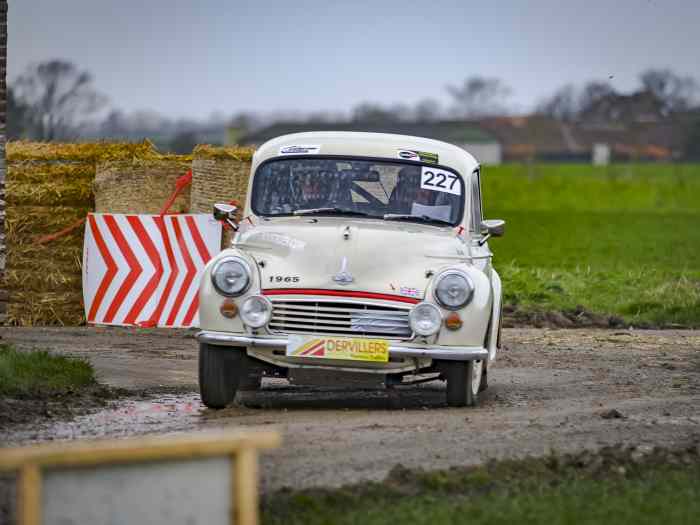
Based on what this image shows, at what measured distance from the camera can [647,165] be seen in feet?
277

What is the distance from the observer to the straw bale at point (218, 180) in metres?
16.0

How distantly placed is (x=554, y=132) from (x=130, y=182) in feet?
354

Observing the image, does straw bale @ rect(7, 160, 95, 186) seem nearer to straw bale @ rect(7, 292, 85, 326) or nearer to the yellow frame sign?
straw bale @ rect(7, 292, 85, 326)

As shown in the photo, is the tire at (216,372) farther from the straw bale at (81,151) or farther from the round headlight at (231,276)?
the straw bale at (81,151)

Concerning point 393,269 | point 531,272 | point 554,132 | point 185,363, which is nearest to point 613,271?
point 531,272

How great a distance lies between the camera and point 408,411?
32.3 feet

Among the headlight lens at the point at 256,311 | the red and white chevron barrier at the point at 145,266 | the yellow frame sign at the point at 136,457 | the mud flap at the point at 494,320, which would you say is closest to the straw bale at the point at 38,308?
the red and white chevron barrier at the point at 145,266

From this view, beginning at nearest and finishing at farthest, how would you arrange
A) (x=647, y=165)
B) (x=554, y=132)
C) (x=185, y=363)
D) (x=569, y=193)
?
1. (x=185, y=363)
2. (x=569, y=193)
3. (x=647, y=165)
4. (x=554, y=132)

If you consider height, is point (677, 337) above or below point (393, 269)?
below

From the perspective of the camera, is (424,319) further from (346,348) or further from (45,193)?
(45,193)

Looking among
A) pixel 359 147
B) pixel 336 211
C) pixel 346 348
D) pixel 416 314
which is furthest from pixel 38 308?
pixel 416 314

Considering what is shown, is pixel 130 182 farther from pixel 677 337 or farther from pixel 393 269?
pixel 393 269

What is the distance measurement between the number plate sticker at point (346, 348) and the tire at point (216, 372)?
2.05ft

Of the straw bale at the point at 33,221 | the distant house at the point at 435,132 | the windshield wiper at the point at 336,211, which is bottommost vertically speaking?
the straw bale at the point at 33,221
